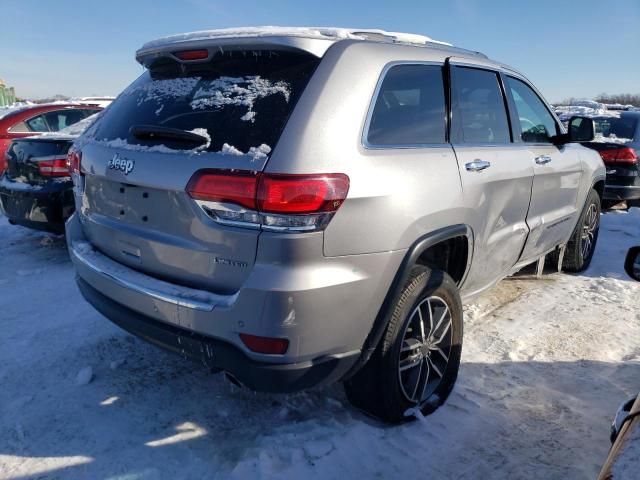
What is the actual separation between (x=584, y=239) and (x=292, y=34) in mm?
4108

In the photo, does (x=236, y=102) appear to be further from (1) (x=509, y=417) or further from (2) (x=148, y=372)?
(1) (x=509, y=417)

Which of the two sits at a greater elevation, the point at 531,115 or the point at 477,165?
the point at 531,115

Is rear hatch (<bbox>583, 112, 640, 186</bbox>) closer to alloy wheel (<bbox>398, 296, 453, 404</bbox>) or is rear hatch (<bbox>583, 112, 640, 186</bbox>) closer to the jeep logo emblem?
alloy wheel (<bbox>398, 296, 453, 404</bbox>)

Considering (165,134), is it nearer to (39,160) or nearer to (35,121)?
(39,160)

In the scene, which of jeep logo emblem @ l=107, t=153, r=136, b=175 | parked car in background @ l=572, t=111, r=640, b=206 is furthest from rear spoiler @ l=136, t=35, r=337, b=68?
parked car in background @ l=572, t=111, r=640, b=206

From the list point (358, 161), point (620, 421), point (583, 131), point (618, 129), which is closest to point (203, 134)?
point (358, 161)

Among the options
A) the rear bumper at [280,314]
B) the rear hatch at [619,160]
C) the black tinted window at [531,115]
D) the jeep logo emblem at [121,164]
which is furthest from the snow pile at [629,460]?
the rear hatch at [619,160]

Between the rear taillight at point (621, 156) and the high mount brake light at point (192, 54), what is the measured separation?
23.2 feet

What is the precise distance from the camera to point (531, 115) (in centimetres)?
403

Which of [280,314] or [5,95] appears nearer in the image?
[280,314]

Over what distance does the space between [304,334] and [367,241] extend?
47cm

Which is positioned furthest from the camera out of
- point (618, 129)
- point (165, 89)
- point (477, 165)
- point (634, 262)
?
point (618, 129)

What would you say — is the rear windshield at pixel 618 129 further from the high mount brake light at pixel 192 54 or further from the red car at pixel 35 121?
the red car at pixel 35 121

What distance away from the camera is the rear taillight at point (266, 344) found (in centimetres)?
206
